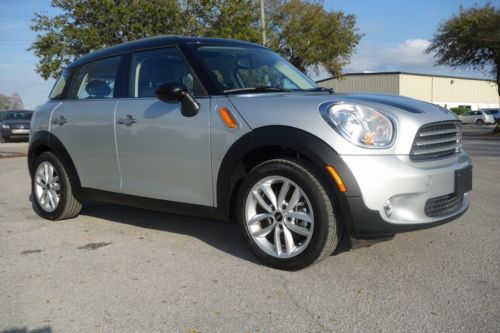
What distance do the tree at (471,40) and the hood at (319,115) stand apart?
2494cm

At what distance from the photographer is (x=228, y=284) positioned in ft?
10.9

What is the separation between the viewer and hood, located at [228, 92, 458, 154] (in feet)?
10.7

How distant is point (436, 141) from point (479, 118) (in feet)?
137

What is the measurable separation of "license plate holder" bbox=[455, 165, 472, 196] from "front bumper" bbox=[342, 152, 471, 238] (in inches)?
8.9

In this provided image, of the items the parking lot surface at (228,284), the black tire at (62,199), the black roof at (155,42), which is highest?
the black roof at (155,42)

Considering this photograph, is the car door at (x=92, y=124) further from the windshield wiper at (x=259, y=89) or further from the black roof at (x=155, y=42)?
the windshield wiper at (x=259, y=89)

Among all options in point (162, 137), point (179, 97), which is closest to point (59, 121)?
point (162, 137)

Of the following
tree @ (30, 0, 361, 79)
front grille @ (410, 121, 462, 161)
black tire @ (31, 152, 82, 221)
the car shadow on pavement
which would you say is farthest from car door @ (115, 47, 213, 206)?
tree @ (30, 0, 361, 79)

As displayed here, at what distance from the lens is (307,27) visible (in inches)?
1395

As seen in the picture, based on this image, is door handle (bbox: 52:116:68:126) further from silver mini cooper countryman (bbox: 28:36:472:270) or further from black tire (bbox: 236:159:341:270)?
black tire (bbox: 236:159:341:270)

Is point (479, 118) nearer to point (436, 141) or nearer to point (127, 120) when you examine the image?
point (436, 141)

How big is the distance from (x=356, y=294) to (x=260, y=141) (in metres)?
1.20

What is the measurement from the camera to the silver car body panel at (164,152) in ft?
12.7

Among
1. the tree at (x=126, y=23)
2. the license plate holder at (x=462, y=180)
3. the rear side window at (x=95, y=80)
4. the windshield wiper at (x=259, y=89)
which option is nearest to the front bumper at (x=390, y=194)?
the license plate holder at (x=462, y=180)
